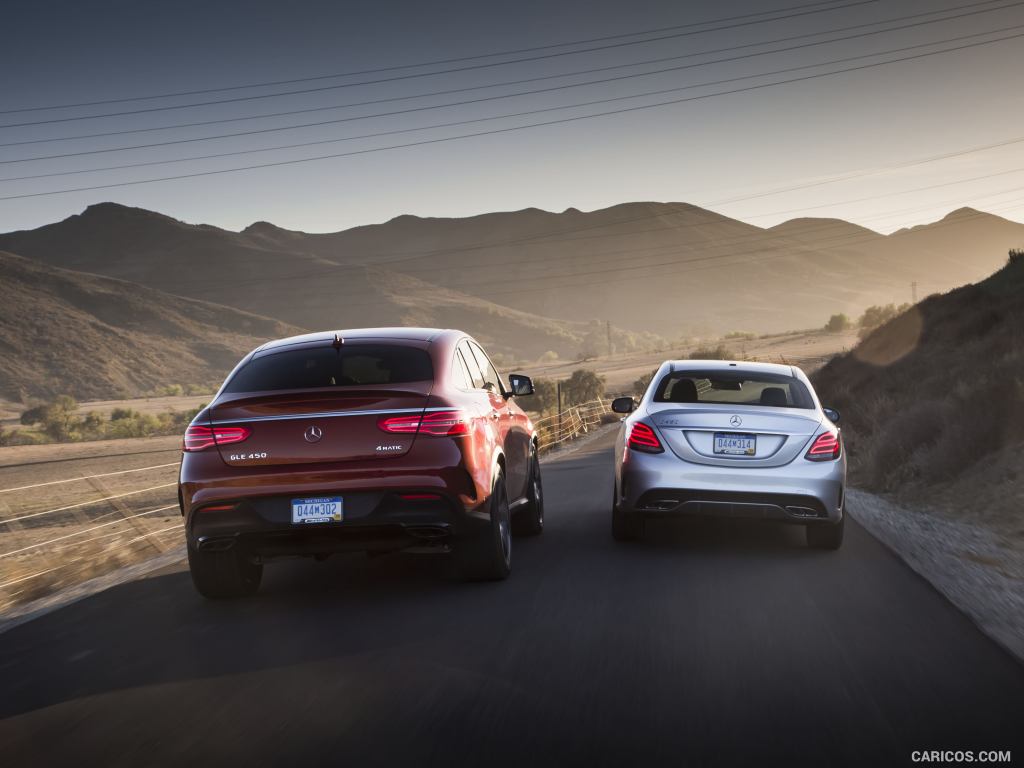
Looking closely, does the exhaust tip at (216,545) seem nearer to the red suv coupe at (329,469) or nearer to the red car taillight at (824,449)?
the red suv coupe at (329,469)

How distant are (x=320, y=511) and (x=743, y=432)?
3.88 m

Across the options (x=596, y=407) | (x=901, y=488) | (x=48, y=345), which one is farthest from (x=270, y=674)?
(x=48, y=345)

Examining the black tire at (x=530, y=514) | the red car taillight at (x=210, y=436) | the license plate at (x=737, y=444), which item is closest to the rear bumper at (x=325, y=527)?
the red car taillight at (x=210, y=436)

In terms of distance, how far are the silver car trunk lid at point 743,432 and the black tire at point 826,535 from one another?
75cm

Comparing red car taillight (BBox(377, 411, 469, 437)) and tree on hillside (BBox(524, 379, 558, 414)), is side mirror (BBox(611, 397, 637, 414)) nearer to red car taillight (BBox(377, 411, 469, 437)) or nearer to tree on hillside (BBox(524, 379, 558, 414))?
red car taillight (BBox(377, 411, 469, 437))

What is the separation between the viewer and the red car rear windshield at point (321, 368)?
291 inches

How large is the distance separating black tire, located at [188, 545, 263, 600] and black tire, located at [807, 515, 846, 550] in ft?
15.8

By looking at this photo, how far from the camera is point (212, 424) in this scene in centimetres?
700

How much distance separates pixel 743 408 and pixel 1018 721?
466 cm

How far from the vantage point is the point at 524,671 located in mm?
5477

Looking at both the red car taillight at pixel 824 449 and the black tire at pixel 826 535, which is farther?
the black tire at pixel 826 535

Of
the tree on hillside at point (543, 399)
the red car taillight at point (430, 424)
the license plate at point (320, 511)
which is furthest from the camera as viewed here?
the tree on hillside at point (543, 399)

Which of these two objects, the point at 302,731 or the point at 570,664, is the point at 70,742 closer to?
the point at 302,731

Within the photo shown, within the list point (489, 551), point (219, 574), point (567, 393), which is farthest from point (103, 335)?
point (489, 551)
